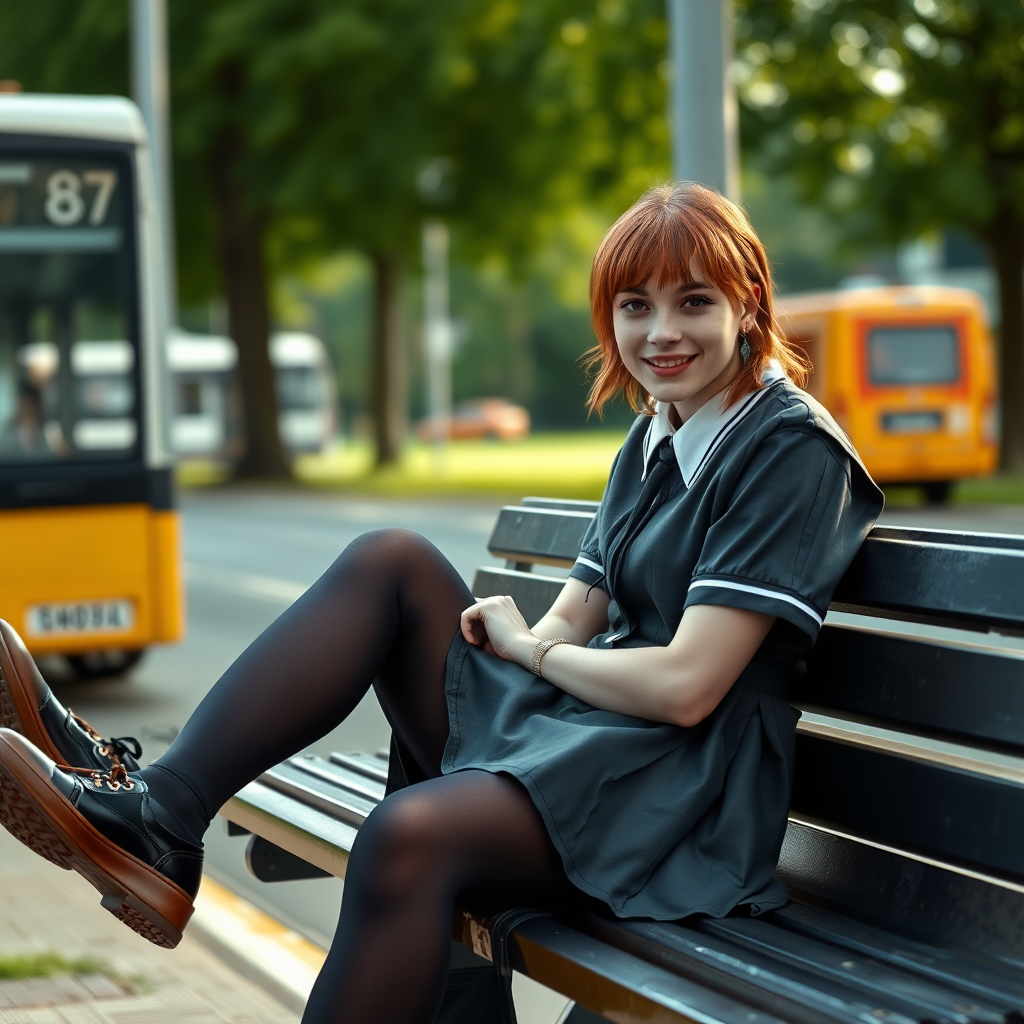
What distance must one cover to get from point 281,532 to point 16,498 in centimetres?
1147

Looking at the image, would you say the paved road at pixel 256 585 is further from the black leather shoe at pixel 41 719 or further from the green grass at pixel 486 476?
the green grass at pixel 486 476

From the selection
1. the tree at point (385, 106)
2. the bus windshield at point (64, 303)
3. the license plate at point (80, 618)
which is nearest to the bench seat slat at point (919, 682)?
the license plate at point (80, 618)

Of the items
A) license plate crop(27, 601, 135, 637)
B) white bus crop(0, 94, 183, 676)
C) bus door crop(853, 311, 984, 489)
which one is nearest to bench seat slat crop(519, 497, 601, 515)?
white bus crop(0, 94, 183, 676)

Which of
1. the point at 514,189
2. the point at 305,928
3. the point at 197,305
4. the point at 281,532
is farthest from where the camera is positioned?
the point at 197,305

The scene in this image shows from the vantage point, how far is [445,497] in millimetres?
24500

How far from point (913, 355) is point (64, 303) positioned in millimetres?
14389

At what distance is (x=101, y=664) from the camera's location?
9.45 metres

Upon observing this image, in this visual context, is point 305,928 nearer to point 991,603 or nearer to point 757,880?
point 757,880

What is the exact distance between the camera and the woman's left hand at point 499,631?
9.75 feet

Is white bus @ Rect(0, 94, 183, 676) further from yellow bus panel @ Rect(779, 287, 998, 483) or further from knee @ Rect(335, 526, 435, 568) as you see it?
yellow bus panel @ Rect(779, 287, 998, 483)

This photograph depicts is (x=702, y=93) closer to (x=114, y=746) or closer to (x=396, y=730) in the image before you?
(x=396, y=730)

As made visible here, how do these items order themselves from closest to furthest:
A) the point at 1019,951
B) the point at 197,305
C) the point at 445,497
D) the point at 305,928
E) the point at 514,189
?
the point at 1019,951 → the point at 305,928 → the point at 445,497 → the point at 514,189 → the point at 197,305

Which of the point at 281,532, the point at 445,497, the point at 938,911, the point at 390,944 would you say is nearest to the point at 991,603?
the point at 938,911

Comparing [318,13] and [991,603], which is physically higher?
[318,13]
